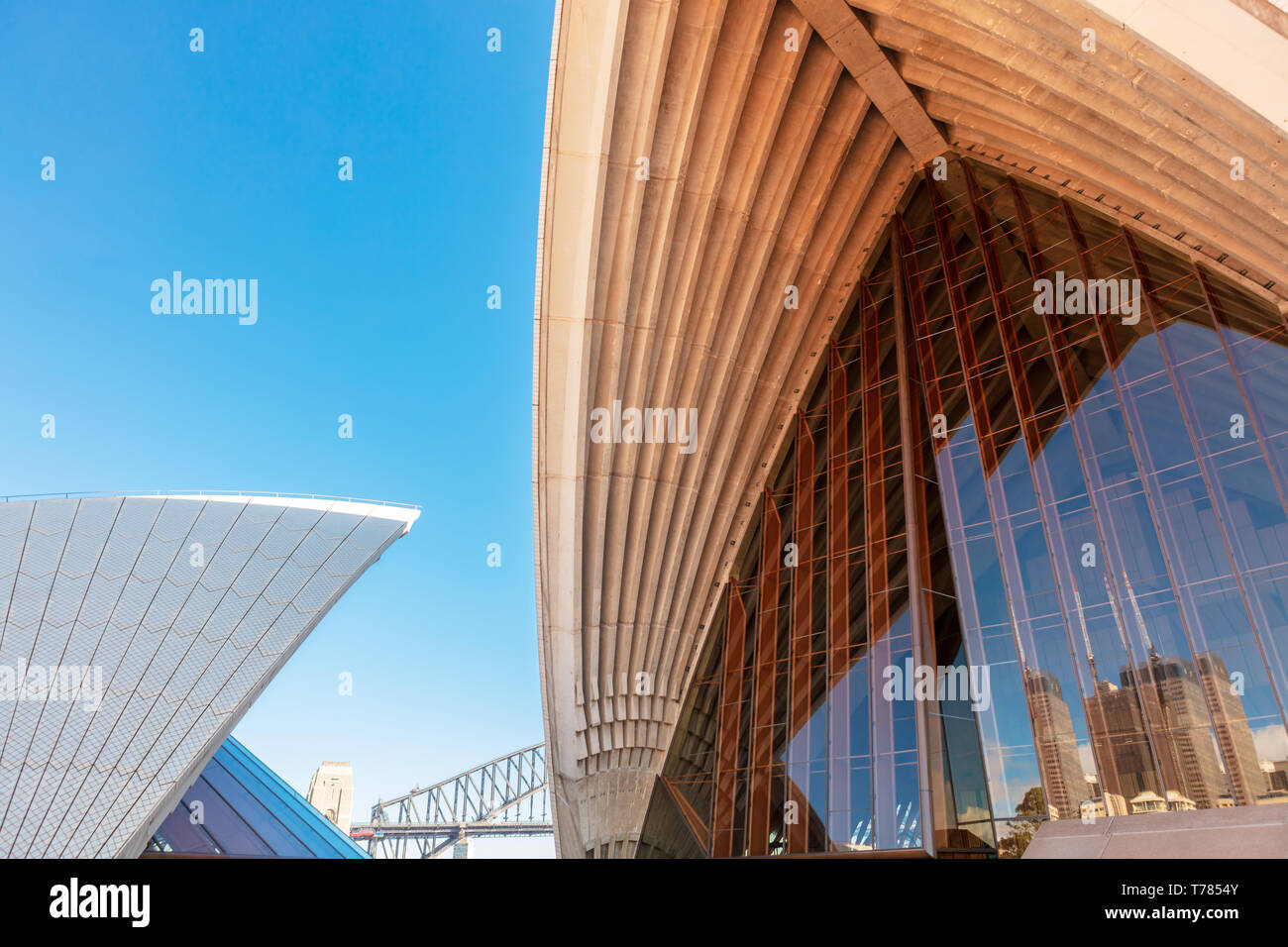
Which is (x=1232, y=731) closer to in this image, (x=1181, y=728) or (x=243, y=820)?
(x=1181, y=728)

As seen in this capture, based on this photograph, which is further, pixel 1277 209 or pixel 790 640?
pixel 790 640

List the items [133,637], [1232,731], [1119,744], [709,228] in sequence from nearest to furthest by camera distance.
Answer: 1. [1232,731]
2. [1119,744]
3. [709,228]
4. [133,637]

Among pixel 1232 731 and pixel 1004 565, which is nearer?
pixel 1232 731

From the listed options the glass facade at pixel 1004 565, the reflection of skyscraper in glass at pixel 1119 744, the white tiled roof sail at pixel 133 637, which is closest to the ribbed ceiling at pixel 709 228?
the glass facade at pixel 1004 565

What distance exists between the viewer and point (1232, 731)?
14117 mm

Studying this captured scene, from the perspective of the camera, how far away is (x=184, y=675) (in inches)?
877

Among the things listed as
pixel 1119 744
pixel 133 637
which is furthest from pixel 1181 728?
pixel 133 637

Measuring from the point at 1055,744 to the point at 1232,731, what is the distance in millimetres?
2892

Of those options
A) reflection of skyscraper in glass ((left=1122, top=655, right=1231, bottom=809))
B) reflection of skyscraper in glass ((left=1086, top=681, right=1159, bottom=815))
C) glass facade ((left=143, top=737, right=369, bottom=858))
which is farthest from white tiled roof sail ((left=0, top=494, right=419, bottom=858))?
reflection of skyscraper in glass ((left=1122, top=655, right=1231, bottom=809))

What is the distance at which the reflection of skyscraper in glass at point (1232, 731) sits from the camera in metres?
13.6
